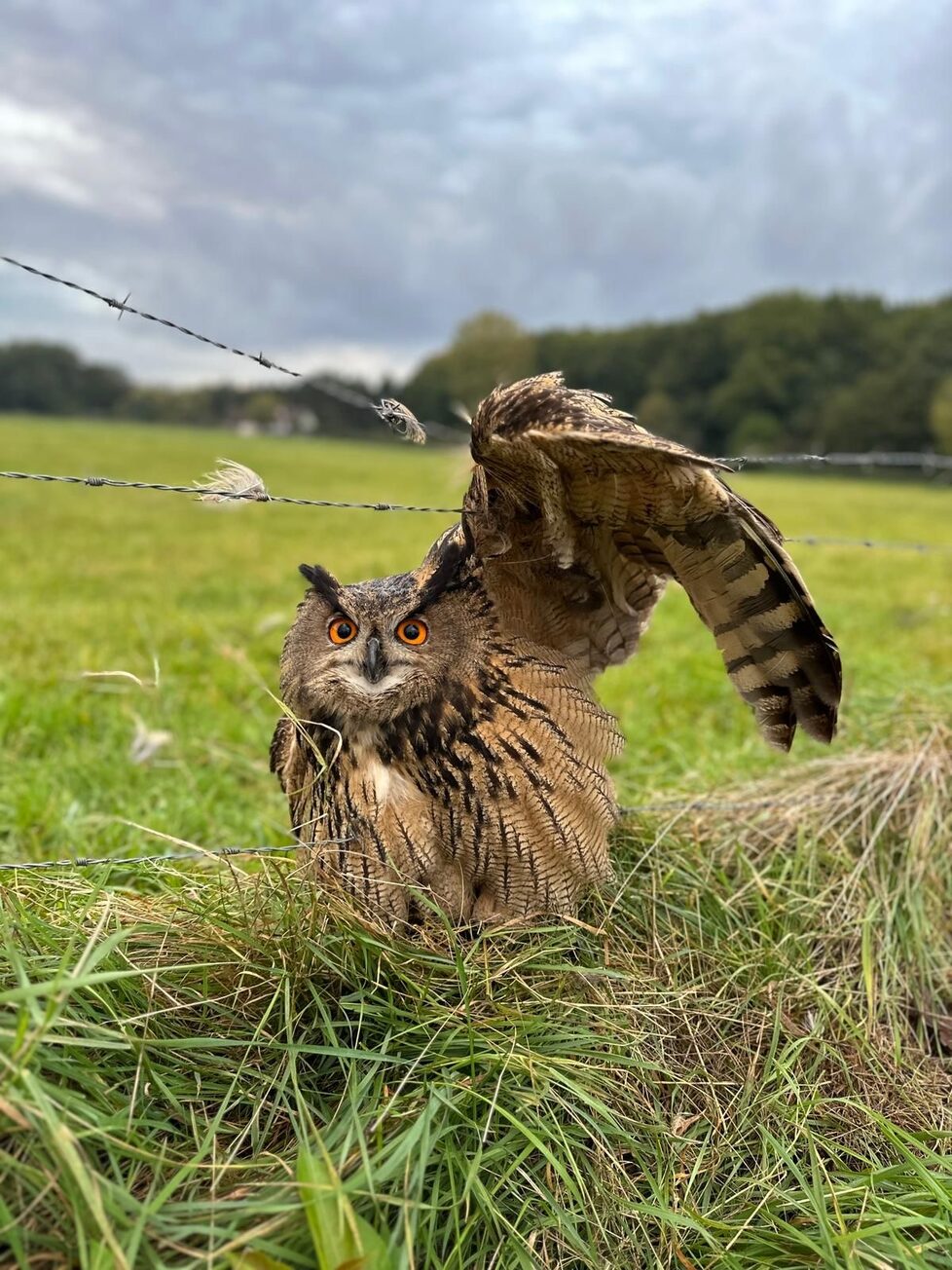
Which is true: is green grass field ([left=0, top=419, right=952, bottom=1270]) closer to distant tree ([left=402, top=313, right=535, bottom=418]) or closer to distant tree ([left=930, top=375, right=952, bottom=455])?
distant tree ([left=930, top=375, right=952, bottom=455])

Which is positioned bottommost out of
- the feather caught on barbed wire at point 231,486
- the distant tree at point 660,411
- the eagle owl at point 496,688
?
the eagle owl at point 496,688

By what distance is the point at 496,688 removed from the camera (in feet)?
6.48

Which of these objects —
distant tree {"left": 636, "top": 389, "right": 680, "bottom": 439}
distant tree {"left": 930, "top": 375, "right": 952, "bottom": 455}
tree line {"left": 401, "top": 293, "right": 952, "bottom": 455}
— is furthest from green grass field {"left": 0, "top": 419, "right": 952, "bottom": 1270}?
distant tree {"left": 636, "top": 389, "right": 680, "bottom": 439}

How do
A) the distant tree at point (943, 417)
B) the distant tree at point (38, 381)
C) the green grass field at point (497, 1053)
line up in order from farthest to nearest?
1. the distant tree at point (38, 381)
2. the distant tree at point (943, 417)
3. the green grass field at point (497, 1053)

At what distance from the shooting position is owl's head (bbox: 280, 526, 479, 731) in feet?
6.12

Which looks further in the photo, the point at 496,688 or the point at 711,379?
the point at 711,379

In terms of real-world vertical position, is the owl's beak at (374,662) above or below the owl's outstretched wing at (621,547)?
below

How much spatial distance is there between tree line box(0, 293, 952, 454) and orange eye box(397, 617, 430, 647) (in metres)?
48.8

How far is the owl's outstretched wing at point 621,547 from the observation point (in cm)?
154

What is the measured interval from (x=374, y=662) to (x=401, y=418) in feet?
1.94

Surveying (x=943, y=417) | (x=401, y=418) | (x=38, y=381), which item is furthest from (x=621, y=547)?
(x=38, y=381)

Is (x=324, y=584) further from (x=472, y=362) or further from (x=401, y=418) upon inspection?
(x=472, y=362)

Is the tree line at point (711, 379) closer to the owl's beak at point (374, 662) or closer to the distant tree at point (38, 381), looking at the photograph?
the distant tree at point (38, 381)

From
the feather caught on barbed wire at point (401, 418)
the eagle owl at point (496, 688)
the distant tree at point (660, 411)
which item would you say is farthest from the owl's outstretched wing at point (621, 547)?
the distant tree at point (660, 411)
